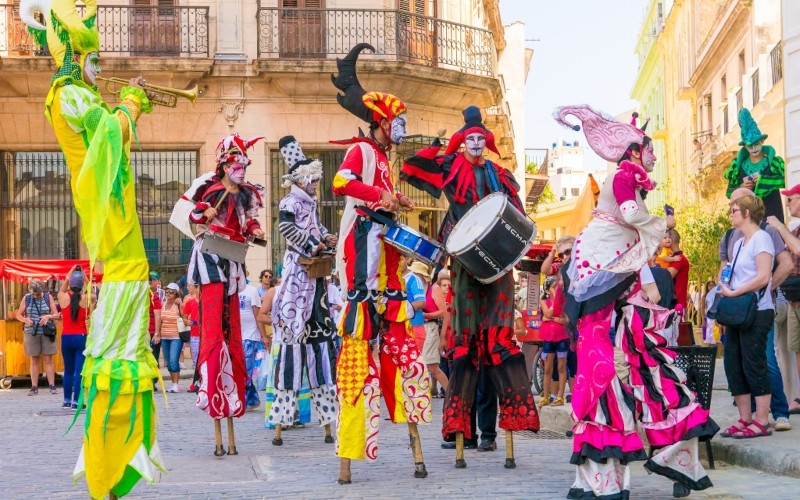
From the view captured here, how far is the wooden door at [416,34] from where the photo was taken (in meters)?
25.5

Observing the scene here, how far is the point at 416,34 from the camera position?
25953 millimetres

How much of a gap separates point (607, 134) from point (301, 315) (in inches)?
156

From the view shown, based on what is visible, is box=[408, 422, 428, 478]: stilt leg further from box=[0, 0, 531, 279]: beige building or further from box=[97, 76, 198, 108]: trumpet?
box=[0, 0, 531, 279]: beige building

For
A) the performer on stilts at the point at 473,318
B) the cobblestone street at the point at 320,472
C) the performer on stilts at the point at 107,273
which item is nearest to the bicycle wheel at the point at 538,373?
the cobblestone street at the point at 320,472

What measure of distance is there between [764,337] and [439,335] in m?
5.40

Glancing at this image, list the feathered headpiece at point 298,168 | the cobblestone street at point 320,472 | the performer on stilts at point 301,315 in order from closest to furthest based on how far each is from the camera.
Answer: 1. the cobblestone street at point 320,472
2. the performer on stilts at point 301,315
3. the feathered headpiece at point 298,168

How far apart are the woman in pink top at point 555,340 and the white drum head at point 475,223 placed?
4.94 meters

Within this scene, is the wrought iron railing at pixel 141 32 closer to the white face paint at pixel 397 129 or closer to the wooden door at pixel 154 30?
the wooden door at pixel 154 30

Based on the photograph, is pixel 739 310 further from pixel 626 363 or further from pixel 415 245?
pixel 415 245

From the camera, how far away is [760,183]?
421 inches

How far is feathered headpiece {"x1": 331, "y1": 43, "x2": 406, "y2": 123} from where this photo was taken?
7996mm

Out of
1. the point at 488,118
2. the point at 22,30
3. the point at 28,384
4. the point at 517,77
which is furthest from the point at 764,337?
the point at 517,77

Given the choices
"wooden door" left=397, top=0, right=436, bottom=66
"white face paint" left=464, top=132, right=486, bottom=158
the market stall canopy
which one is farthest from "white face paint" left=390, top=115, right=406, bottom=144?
"wooden door" left=397, top=0, right=436, bottom=66

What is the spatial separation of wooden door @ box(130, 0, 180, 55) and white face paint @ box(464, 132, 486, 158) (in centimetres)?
1754
